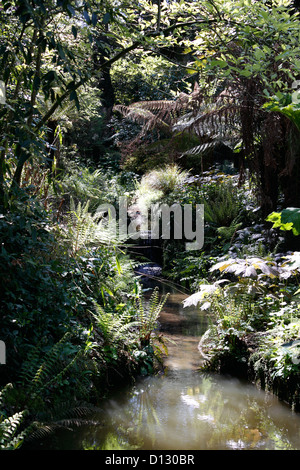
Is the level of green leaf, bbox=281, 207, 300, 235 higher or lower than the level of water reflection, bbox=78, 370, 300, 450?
higher

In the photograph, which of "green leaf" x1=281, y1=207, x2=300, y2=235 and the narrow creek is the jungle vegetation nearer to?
"green leaf" x1=281, y1=207, x2=300, y2=235

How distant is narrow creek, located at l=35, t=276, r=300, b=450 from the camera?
2.41 metres

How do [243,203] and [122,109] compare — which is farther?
[122,109]

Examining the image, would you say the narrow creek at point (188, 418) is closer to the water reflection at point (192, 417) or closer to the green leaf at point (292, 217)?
the water reflection at point (192, 417)

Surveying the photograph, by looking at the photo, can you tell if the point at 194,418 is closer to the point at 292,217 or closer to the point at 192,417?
the point at 192,417

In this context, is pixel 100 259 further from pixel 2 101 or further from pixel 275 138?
pixel 275 138

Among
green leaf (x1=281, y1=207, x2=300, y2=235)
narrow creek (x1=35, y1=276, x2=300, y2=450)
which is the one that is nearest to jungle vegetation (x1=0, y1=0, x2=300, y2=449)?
green leaf (x1=281, y1=207, x2=300, y2=235)

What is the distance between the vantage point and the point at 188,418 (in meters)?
2.74

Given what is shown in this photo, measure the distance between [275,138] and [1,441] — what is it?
404 centimetres

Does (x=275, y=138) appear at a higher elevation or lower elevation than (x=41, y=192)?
higher

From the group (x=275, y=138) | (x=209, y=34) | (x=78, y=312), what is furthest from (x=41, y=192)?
(x=275, y=138)
